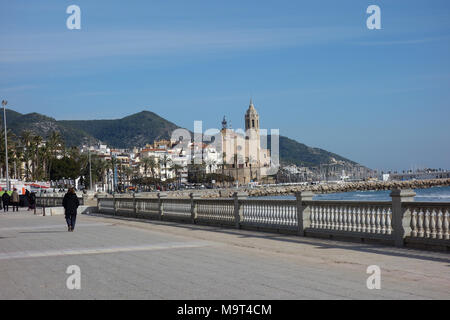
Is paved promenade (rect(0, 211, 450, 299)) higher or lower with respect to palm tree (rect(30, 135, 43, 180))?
lower

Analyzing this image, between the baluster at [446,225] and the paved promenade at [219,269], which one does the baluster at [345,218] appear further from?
the baluster at [446,225]

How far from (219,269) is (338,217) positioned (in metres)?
5.77

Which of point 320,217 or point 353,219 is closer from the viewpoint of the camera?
point 353,219

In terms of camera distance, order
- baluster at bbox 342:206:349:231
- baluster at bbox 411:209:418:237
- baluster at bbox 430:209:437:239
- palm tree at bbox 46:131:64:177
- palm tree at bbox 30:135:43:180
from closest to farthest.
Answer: baluster at bbox 430:209:437:239
baluster at bbox 411:209:418:237
baluster at bbox 342:206:349:231
palm tree at bbox 30:135:43:180
palm tree at bbox 46:131:64:177

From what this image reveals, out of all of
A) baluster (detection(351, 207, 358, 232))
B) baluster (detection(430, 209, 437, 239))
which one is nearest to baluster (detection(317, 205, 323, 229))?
baluster (detection(351, 207, 358, 232))

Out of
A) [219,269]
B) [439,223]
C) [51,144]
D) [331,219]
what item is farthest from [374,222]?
[51,144]

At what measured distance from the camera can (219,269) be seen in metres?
11.4

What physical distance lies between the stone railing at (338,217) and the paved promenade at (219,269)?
46cm

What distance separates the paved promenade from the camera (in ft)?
28.9

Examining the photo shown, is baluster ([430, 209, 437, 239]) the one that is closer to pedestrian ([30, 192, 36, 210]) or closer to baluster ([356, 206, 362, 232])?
baluster ([356, 206, 362, 232])

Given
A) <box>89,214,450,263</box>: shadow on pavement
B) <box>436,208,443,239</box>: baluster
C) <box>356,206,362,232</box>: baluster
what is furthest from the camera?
<box>356,206,362,232</box>: baluster

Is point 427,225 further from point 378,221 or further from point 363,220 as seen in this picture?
point 363,220

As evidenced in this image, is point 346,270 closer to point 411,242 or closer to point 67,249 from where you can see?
point 411,242

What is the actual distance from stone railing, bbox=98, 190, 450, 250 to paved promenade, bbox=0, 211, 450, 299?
0.46 meters
